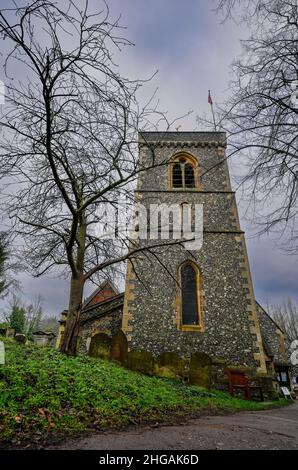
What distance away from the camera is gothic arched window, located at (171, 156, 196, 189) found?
16.0m

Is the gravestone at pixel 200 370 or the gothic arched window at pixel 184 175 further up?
the gothic arched window at pixel 184 175

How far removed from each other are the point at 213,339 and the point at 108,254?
604cm

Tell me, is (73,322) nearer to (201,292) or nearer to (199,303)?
(199,303)

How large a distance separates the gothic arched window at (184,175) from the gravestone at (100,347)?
9855mm

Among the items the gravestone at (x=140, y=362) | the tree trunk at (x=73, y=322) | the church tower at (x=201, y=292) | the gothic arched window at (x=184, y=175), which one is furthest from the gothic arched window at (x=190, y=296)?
the tree trunk at (x=73, y=322)

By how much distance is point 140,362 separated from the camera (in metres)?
8.16

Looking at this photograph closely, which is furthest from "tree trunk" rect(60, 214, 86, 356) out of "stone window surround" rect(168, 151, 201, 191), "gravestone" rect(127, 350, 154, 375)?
"stone window surround" rect(168, 151, 201, 191)

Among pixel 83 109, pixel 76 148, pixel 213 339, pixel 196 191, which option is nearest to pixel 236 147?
pixel 83 109

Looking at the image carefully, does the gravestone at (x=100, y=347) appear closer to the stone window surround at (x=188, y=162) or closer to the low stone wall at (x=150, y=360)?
the low stone wall at (x=150, y=360)

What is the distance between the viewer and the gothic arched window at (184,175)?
52.3ft

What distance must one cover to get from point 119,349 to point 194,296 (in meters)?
5.19

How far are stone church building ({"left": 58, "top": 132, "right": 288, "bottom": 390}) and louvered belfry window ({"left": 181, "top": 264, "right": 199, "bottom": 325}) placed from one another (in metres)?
0.02

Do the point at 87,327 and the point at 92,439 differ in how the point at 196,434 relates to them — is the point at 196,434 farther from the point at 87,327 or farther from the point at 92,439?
the point at 87,327
